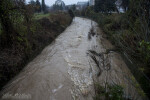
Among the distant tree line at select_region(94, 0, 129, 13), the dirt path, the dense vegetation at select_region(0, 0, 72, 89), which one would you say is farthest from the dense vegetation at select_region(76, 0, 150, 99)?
the dense vegetation at select_region(0, 0, 72, 89)

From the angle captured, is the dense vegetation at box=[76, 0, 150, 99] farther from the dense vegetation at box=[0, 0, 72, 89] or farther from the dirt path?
the dense vegetation at box=[0, 0, 72, 89]

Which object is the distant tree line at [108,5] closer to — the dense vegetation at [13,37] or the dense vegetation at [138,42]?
the dense vegetation at [138,42]

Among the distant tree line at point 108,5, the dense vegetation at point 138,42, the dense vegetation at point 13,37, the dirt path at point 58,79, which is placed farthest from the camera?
the distant tree line at point 108,5

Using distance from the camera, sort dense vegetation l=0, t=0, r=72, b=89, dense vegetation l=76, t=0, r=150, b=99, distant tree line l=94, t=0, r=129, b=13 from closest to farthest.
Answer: dense vegetation l=76, t=0, r=150, b=99 < dense vegetation l=0, t=0, r=72, b=89 < distant tree line l=94, t=0, r=129, b=13

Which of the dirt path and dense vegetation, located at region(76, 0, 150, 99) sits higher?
dense vegetation, located at region(76, 0, 150, 99)

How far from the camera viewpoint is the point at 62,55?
7902 millimetres

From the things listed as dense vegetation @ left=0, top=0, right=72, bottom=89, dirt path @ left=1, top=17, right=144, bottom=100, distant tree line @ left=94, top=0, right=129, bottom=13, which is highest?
distant tree line @ left=94, top=0, right=129, bottom=13

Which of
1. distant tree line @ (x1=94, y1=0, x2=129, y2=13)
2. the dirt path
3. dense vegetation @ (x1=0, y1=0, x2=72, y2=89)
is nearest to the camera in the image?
the dirt path

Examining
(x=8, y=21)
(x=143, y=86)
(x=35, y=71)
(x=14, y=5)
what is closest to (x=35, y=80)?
→ (x=35, y=71)

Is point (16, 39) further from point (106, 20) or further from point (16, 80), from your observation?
point (106, 20)

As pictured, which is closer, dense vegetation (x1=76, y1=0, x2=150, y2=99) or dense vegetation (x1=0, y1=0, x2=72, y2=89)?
Answer: dense vegetation (x1=76, y1=0, x2=150, y2=99)

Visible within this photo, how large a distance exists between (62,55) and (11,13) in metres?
4.23

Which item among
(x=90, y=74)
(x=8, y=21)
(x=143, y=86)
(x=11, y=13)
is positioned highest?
(x=11, y=13)


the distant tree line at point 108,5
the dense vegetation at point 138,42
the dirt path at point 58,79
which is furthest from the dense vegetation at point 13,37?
the distant tree line at point 108,5
